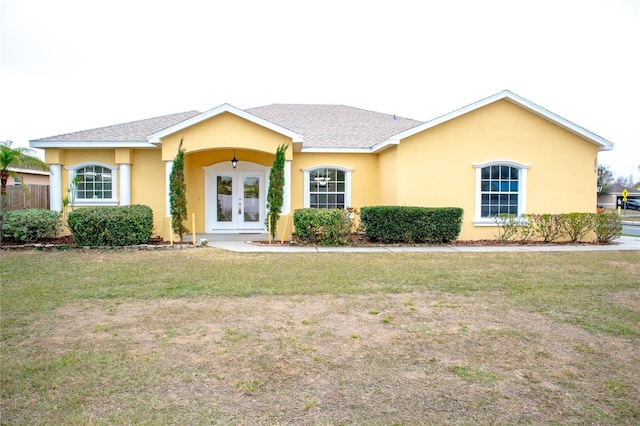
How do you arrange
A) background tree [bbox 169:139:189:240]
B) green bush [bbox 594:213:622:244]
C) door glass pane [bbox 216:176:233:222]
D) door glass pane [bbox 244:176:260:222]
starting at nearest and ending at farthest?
background tree [bbox 169:139:189:240]
green bush [bbox 594:213:622:244]
door glass pane [bbox 216:176:233:222]
door glass pane [bbox 244:176:260:222]

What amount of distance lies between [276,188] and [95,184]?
698cm

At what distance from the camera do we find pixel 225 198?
1672cm

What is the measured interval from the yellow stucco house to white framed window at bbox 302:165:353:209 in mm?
37

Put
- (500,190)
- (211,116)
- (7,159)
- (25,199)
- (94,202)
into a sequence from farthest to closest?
(25,199), (94,202), (500,190), (211,116), (7,159)

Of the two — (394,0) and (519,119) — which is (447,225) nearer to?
(519,119)

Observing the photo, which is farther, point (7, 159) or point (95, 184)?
point (95, 184)

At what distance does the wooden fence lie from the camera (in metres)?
16.2

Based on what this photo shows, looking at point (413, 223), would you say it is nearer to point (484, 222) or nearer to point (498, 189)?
point (484, 222)

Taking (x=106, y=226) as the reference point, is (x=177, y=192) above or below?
above

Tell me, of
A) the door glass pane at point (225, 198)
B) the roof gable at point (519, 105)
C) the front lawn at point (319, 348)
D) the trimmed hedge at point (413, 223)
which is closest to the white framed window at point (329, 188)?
the roof gable at point (519, 105)

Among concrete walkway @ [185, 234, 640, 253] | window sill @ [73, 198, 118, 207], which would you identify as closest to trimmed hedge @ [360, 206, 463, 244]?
concrete walkway @ [185, 234, 640, 253]

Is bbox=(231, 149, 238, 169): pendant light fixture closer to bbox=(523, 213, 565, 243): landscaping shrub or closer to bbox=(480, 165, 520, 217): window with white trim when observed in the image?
bbox=(480, 165, 520, 217): window with white trim

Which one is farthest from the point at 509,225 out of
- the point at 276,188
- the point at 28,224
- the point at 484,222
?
the point at 28,224

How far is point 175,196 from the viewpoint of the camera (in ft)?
43.8
